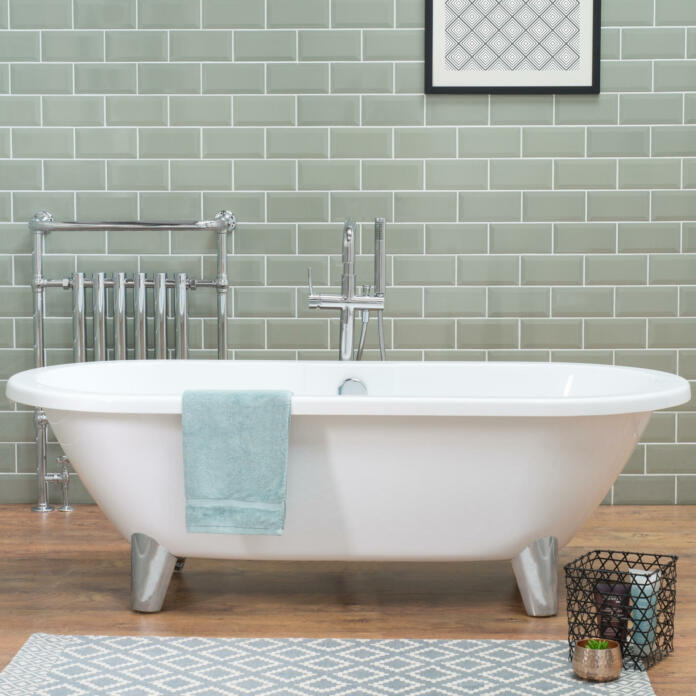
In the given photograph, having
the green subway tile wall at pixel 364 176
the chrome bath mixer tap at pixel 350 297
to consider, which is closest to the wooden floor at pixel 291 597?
the chrome bath mixer tap at pixel 350 297

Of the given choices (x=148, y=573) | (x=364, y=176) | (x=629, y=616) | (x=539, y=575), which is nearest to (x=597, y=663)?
(x=629, y=616)

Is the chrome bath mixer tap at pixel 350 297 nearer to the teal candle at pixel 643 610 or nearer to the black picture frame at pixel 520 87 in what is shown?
the black picture frame at pixel 520 87

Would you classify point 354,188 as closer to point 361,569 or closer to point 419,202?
point 419,202

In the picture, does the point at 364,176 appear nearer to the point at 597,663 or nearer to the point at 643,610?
the point at 643,610

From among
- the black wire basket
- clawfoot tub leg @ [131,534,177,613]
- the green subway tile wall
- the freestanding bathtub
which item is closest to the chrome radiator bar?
the green subway tile wall

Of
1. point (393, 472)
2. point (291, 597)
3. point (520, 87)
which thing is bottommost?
point (291, 597)

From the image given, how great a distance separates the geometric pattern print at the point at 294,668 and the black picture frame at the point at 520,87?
7.31ft

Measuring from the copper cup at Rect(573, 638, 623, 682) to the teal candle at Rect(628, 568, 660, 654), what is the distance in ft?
0.35

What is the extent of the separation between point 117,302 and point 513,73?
177 cm

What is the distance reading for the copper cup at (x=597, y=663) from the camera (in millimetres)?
2238

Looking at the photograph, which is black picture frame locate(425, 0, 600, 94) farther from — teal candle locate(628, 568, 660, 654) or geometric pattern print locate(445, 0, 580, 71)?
teal candle locate(628, 568, 660, 654)

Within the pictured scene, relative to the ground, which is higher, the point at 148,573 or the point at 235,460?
the point at 235,460

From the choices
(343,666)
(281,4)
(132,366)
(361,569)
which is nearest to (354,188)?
(281,4)

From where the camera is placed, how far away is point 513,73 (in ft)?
12.8
